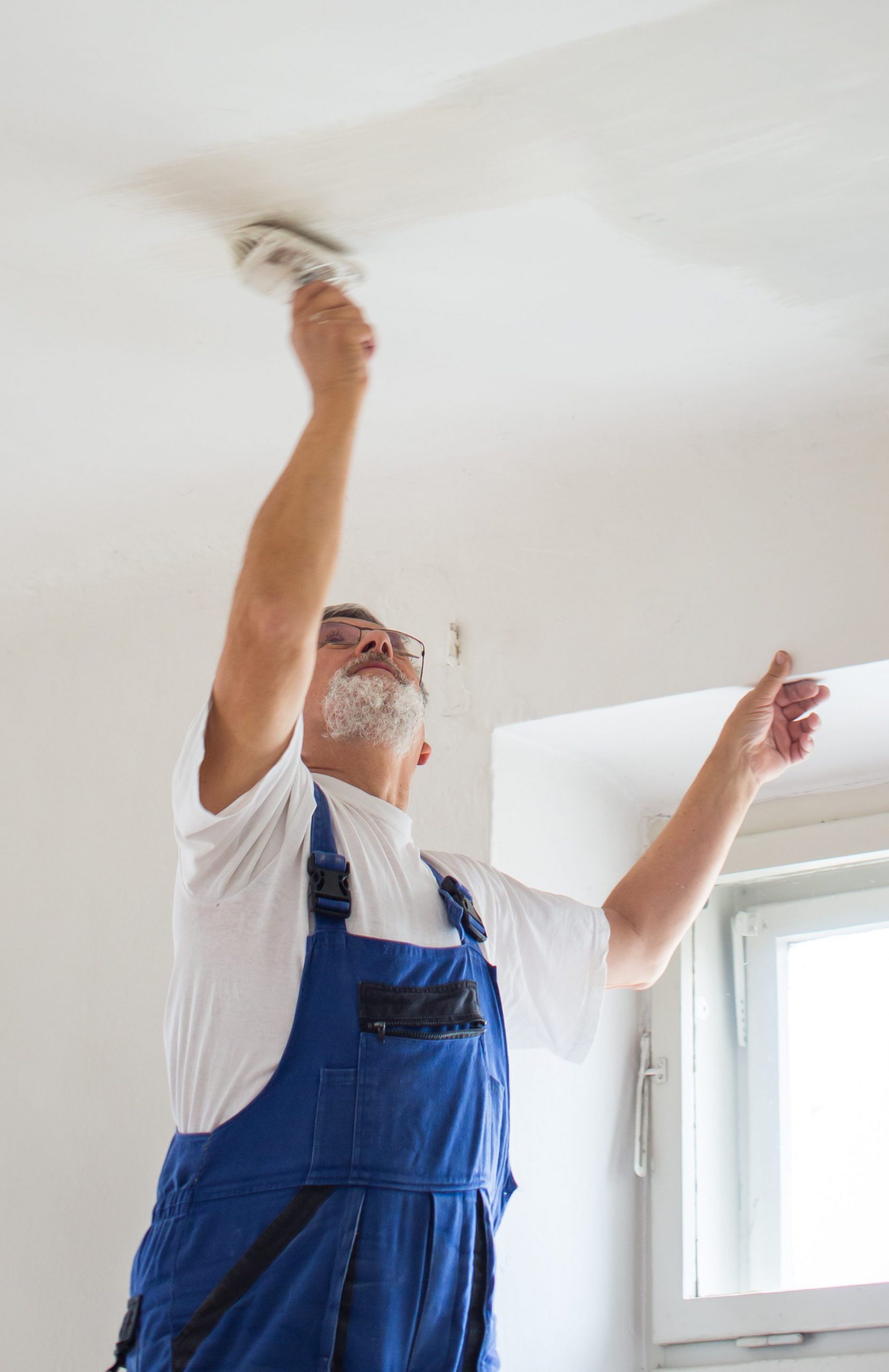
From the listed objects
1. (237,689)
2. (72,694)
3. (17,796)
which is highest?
(72,694)

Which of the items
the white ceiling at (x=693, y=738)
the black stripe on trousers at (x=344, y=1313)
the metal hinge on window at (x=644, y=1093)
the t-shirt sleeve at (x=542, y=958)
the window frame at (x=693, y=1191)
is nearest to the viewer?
the black stripe on trousers at (x=344, y=1313)

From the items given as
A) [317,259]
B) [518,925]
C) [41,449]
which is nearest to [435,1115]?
[518,925]

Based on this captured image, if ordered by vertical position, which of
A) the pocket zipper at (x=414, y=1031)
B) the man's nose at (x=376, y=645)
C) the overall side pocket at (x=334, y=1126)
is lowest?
the overall side pocket at (x=334, y=1126)

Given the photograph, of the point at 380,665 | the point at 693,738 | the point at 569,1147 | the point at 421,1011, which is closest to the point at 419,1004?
the point at 421,1011

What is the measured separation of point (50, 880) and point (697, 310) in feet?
4.13

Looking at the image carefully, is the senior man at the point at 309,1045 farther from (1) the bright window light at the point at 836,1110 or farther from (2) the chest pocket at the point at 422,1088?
(1) the bright window light at the point at 836,1110

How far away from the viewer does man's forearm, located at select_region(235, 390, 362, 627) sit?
133 centimetres

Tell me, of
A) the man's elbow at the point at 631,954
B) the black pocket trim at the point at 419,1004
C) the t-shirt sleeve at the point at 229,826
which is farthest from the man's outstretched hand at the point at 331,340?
the man's elbow at the point at 631,954

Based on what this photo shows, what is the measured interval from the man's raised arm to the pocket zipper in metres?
0.25

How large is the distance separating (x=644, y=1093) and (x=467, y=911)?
0.69 m

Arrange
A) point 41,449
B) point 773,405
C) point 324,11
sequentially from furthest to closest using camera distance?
1. point 41,449
2. point 773,405
3. point 324,11

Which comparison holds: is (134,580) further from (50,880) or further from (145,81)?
(145,81)

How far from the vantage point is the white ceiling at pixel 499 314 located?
4.41 feet

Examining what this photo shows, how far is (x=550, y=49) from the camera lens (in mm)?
1326
